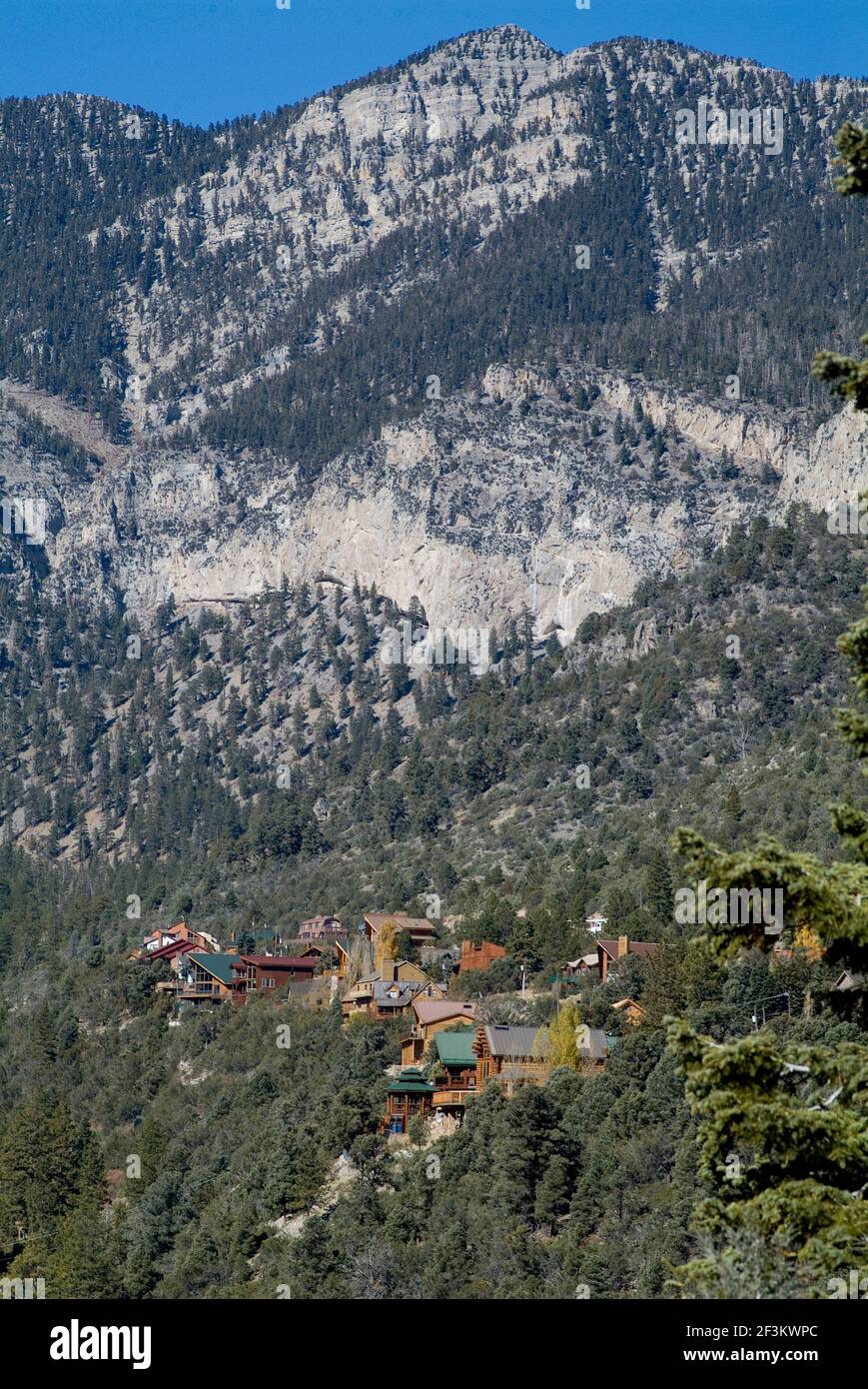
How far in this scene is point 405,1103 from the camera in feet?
216

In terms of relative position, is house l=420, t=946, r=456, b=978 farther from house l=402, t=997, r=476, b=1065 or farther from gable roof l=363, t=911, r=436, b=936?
house l=402, t=997, r=476, b=1065

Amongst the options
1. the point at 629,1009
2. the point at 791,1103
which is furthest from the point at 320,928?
the point at 791,1103

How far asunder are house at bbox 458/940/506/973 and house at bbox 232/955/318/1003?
10844mm

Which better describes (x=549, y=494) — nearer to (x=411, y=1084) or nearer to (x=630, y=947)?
(x=630, y=947)

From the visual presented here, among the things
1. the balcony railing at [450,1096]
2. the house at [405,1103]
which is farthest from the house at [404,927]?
the balcony railing at [450,1096]

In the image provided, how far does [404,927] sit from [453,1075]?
28622mm

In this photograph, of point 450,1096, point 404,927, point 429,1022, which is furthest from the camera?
point 404,927

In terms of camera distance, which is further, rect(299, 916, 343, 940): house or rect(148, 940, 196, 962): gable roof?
rect(299, 916, 343, 940): house

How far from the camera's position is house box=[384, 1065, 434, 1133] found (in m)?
65.3

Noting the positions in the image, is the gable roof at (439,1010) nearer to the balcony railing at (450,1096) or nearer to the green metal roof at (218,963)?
the balcony railing at (450,1096)

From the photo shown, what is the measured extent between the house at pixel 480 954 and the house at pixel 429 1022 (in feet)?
32.8

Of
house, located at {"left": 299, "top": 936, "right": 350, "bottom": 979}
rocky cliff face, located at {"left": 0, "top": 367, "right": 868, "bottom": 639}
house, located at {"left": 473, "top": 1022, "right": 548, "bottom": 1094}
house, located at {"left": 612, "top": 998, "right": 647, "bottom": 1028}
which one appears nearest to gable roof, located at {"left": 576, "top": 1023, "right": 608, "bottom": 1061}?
house, located at {"left": 473, "top": 1022, "right": 548, "bottom": 1094}

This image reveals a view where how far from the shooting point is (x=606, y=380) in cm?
18812

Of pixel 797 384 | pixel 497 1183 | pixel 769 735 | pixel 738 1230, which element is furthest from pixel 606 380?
pixel 738 1230
